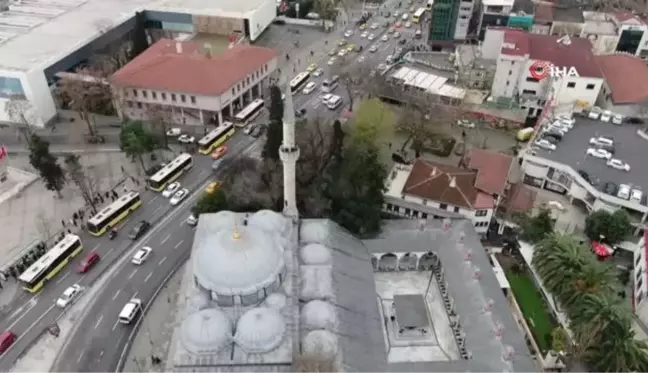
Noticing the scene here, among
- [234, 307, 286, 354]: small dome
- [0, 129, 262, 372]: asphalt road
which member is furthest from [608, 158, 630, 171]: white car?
[0, 129, 262, 372]: asphalt road

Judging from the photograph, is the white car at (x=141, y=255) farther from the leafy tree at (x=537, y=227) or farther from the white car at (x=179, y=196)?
the leafy tree at (x=537, y=227)

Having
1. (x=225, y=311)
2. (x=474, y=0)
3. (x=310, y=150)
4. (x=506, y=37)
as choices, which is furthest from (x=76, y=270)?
(x=474, y=0)

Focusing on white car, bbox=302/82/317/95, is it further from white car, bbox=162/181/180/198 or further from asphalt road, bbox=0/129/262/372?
white car, bbox=162/181/180/198

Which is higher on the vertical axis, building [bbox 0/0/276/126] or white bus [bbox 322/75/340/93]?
building [bbox 0/0/276/126]

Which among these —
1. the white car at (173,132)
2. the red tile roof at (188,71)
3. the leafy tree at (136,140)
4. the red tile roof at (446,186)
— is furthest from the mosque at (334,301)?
the red tile roof at (188,71)

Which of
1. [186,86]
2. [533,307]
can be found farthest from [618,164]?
[186,86]

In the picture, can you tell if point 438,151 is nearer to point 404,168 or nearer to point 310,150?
point 404,168
